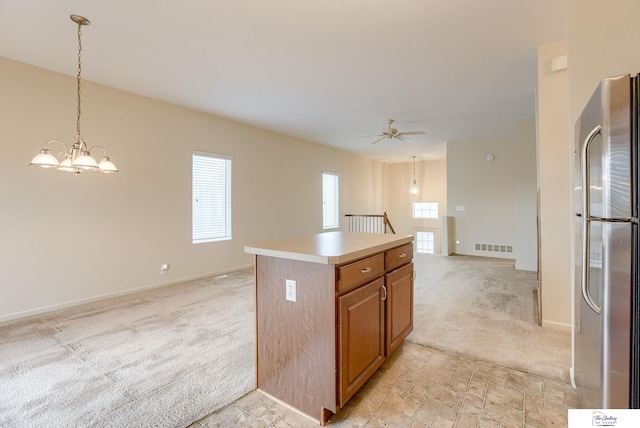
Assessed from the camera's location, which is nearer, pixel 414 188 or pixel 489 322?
pixel 489 322

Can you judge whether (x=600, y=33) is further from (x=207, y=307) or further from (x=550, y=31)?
(x=207, y=307)

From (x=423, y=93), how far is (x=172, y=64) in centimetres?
317

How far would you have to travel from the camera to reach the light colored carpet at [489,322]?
2334mm

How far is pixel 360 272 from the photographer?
5.82 ft

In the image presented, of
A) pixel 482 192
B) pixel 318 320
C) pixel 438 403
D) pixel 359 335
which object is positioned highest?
pixel 482 192

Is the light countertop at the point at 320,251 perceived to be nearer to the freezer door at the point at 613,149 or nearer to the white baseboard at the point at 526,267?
the freezer door at the point at 613,149

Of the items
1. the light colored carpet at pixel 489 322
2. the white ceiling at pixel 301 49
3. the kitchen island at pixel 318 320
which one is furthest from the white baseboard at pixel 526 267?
the kitchen island at pixel 318 320

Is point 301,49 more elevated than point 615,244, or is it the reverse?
point 301,49

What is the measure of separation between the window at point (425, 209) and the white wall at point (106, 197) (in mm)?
5910

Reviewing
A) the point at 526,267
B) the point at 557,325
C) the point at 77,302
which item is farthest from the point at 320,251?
the point at 526,267

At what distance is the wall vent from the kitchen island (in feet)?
19.3

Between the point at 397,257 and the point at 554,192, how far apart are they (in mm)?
1858

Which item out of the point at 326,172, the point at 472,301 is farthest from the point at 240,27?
the point at 326,172

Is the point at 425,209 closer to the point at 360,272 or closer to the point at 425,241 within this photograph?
the point at 425,241
